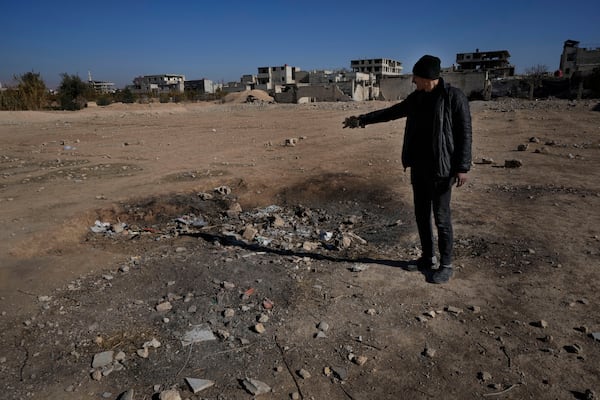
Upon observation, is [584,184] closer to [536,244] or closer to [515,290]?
[536,244]

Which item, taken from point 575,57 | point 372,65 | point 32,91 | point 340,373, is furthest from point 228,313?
point 372,65

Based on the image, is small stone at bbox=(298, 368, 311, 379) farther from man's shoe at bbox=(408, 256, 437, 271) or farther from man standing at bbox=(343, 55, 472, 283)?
man's shoe at bbox=(408, 256, 437, 271)

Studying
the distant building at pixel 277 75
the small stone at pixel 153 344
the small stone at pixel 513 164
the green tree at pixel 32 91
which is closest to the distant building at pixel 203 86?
the distant building at pixel 277 75

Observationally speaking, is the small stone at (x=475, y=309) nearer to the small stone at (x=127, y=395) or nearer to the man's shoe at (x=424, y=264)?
the man's shoe at (x=424, y=264)

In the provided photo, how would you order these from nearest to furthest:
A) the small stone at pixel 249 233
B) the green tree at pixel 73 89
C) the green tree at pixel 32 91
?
1. the small stone at pixel 249 233
2. the green tree at pixel 32 91
3. the green tree at pixel 73 89

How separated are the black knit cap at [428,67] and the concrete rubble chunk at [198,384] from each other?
8.12 feet

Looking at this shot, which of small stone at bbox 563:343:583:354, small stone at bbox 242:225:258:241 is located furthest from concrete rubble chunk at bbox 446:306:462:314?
small stone at bbox 242:225:258:241

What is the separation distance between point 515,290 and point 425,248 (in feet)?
2.40

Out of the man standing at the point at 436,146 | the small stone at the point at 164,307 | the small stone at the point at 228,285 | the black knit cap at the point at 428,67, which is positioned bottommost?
the small stone at the point at 164,307

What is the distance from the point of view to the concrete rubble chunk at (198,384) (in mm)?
2152

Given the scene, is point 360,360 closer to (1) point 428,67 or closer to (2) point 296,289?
(2) point 296,289

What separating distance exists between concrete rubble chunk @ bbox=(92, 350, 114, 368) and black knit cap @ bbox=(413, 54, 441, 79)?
9.13 feet

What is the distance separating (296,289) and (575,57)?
201 feet

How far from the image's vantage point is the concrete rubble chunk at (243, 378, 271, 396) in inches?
84.0
